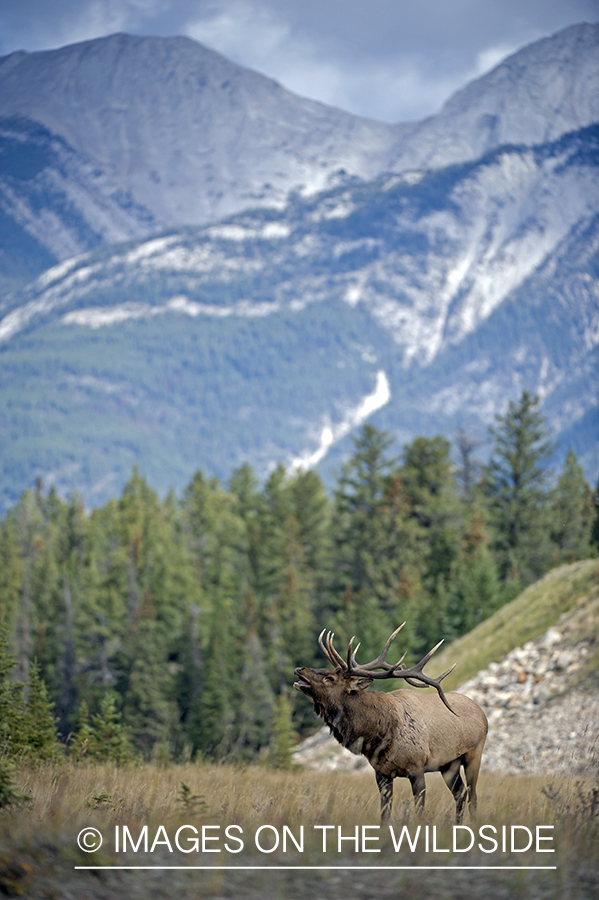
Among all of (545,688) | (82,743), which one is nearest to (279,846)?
(82,743)

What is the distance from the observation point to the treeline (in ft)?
165

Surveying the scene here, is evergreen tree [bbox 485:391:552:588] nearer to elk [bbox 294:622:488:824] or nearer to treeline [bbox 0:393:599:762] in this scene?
treeline [bbox 0:393:599:762]

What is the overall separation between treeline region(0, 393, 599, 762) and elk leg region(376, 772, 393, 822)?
33993mm

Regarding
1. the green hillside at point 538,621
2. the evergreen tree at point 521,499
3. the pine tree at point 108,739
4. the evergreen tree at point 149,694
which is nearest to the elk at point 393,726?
the pine tree at point 108,739

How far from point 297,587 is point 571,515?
62.2 feet

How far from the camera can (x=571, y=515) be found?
6444 cm

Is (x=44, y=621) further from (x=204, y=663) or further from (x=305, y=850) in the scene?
(x=305, y=850)

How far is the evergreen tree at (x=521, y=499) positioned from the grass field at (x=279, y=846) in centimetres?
4382

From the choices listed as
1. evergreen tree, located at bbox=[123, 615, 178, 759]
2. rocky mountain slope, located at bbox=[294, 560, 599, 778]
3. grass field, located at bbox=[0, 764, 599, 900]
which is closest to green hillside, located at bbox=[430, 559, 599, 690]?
rocky mountain slope, located at bbox=[294, 560, 599, 778]

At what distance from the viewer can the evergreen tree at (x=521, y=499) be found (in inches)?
2223

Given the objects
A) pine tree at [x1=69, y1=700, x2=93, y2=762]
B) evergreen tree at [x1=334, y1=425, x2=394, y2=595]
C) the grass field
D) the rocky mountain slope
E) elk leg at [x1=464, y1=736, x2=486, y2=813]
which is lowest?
the grass field

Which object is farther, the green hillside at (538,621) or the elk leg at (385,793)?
the green hillside at (538,621)

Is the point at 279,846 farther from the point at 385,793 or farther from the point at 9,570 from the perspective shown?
the point at 9,570

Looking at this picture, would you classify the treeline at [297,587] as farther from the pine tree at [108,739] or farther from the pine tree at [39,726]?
the pine tree at [39,726]
